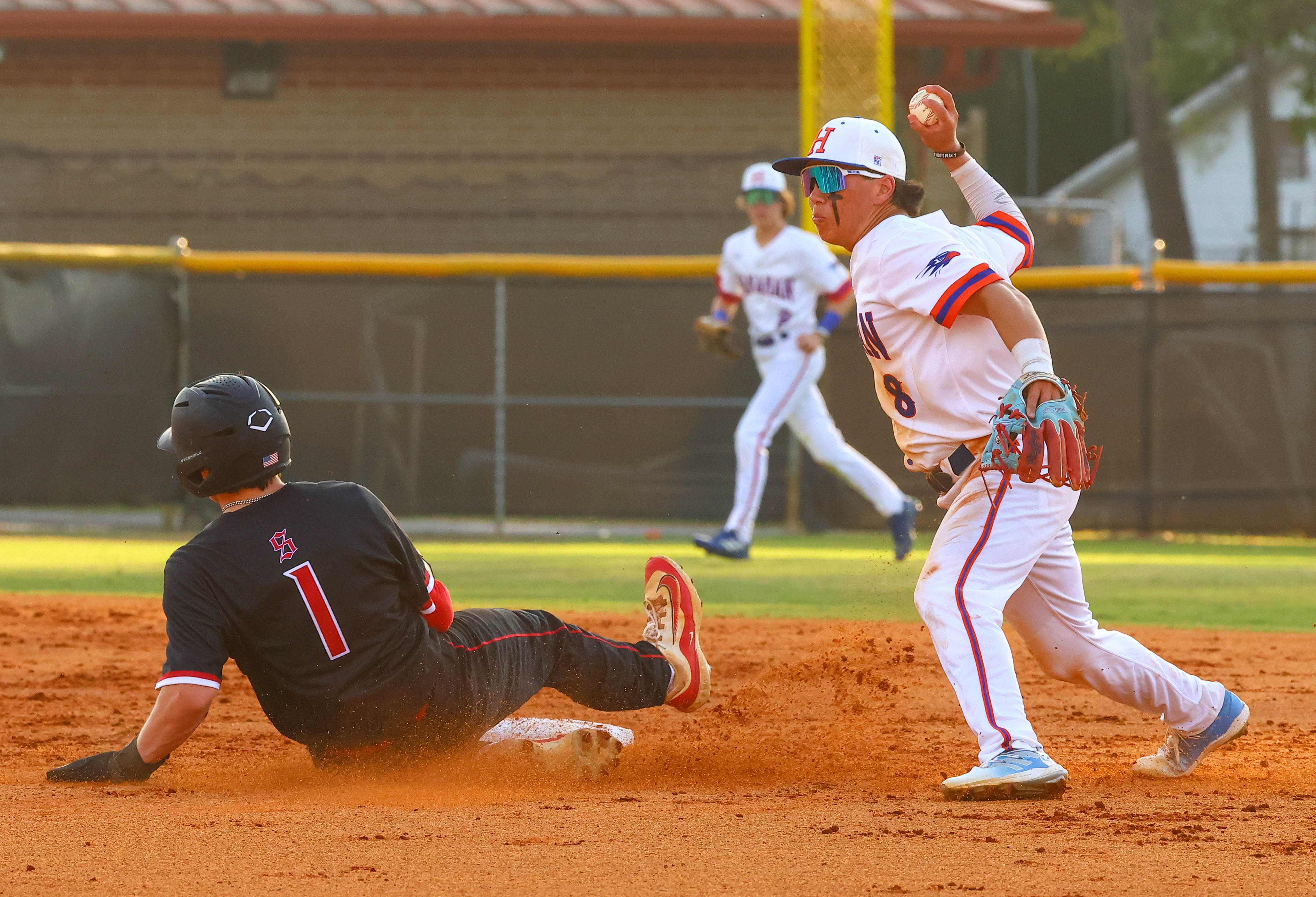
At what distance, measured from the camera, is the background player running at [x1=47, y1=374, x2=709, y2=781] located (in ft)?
12.4

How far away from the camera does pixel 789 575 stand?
9180 millimetres

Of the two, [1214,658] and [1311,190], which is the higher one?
[1311,190]

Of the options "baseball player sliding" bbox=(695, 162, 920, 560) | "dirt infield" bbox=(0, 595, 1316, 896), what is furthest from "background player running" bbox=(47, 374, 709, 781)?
"baseball player sliding" bbox=(695, 162, 920, 560)

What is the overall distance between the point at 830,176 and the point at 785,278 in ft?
19.5

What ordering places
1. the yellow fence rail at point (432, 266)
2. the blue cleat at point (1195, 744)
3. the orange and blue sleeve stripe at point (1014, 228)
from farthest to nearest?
the yellow fence rail at point (432, 266)
the orange and blue sleeve stripe at point (1014, 228)
the blue cleat at point (1195, 744)

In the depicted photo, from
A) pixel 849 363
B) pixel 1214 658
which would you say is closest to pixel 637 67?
pixel 849 363

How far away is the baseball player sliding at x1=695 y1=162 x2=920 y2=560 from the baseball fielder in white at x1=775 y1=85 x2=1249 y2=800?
5.32 meters

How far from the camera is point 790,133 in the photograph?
16.0 meters

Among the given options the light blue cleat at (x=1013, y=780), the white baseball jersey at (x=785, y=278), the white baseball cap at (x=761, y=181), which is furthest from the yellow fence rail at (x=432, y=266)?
the light blue cleat at (x=1013, y=780)

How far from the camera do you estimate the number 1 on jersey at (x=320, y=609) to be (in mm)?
3809

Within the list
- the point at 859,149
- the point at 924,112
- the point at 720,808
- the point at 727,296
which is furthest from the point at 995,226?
the point at 727,296

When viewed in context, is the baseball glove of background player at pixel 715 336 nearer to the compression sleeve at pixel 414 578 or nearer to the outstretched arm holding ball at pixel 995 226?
the outstretched arm holding ball at pixel 995 226

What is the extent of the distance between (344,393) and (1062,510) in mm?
8646

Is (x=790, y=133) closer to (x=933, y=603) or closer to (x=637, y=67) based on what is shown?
(x=637, y=67)
